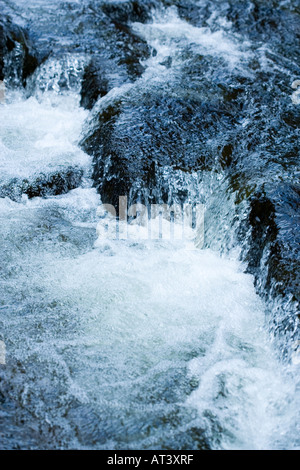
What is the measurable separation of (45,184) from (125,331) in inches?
88.0

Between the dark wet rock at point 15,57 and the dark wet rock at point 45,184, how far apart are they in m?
2.55

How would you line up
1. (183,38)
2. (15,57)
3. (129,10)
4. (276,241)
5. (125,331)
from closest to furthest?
1. (125,331)
2. (276,241)
3. (15,57)
4. (183,38)
5. (129,10)

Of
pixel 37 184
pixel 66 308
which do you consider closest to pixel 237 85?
pixel 37 184

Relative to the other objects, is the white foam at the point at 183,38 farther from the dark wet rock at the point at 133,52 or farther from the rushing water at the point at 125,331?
the rushing water at the point at 125,331

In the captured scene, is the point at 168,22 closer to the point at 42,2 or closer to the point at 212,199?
the point at 42,2

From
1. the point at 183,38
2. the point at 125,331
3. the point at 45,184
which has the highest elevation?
the point at 183,38

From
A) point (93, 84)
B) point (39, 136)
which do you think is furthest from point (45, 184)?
point (93, 84)

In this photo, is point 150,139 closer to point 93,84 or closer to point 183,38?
point 93,84

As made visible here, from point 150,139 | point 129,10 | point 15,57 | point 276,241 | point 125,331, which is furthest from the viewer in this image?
point 129,10

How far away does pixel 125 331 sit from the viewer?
3020 mm

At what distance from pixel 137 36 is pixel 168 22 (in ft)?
4.00

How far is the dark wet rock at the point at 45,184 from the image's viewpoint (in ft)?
14.9

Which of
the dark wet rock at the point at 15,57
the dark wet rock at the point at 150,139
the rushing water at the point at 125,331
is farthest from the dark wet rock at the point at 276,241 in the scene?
the dark wet rock at the point at 15,57

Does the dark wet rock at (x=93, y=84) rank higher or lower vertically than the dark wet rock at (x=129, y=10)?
lower
